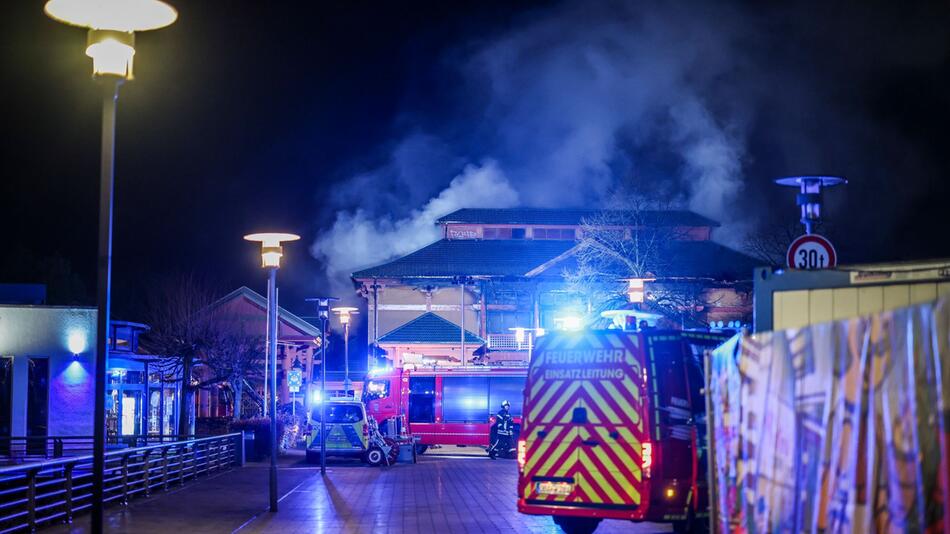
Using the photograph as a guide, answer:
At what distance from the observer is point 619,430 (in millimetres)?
14125

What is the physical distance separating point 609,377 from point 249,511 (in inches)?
315

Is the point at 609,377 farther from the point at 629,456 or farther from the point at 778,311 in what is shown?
the point at 778,311

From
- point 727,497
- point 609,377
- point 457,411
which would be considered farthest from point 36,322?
point 727,497

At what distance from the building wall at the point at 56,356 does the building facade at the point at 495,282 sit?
2842 centimetres

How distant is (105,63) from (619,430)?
23.2 ft

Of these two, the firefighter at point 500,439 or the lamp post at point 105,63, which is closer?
the lamp post at point 105,63

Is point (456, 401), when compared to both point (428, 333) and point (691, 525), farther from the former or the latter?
point (691, 525)

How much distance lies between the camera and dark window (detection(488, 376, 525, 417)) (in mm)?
43094


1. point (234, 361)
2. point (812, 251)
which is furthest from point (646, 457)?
point (234, 361)

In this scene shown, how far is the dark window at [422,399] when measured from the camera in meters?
43.3

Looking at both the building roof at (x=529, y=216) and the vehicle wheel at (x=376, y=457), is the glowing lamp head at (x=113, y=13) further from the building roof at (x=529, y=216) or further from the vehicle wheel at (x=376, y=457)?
the building roof at (x=529, y=216)

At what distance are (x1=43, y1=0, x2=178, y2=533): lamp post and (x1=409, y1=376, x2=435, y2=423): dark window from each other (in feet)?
106

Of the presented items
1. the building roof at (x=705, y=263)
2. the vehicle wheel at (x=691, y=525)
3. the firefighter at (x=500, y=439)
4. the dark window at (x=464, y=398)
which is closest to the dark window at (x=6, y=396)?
the firefighter at (x=500, y=439)

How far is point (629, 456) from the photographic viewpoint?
13984mm
